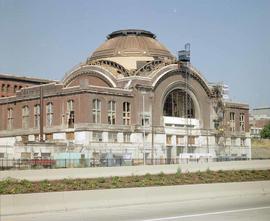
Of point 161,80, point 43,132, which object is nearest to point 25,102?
point 43,132

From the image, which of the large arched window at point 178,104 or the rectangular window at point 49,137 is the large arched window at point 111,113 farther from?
the large arched window at point 178,104

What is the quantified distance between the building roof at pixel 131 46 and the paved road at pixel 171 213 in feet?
312

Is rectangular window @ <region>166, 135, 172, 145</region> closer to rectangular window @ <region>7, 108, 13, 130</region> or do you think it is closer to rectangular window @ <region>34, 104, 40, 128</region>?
rectangular window @ <region>34, 104, 40, 128</region>

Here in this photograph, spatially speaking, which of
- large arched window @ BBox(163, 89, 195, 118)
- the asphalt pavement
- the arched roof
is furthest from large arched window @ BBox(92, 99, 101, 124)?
the asphalt pavement

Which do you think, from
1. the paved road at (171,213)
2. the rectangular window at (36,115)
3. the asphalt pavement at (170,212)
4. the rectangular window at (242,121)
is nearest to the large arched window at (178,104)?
the rectangular window at (242,121)

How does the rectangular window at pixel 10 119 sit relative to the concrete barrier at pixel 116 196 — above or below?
above

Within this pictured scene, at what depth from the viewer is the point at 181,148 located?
372 ft

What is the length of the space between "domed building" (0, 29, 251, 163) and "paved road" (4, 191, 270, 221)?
56.9 m

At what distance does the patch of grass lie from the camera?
26.3 meters

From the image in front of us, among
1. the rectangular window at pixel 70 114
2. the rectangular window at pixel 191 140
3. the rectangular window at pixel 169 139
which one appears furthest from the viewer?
the rectangular window at pixel 191 140

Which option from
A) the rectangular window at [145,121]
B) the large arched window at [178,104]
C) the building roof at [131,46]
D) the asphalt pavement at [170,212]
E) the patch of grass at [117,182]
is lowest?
the asphalt pavement at [170,212]

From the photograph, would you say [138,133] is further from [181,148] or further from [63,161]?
[63,161]

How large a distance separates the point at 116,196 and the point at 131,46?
9950 cm

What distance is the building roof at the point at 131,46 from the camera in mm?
123312
